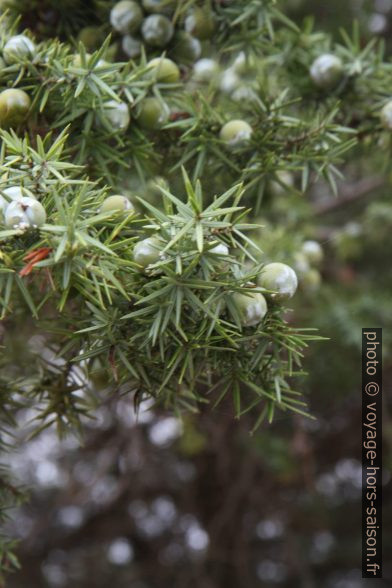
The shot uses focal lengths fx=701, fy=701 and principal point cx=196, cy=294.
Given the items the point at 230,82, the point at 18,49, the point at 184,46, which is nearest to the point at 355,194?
the point at 230,82

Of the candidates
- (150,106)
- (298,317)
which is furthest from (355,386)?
(150,106)

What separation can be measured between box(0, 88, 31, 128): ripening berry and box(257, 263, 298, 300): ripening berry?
0.32 m

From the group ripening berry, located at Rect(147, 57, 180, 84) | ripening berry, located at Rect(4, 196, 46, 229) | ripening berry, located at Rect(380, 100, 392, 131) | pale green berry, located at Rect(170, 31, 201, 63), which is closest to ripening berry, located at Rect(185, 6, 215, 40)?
pale green berry, located at Rect(170, 31, 201, 63)

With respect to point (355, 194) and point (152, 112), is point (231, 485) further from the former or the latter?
point (152, 112)

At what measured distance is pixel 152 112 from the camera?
0.84 m

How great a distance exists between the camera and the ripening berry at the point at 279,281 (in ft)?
2.17

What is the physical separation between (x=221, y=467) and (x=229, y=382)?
1805 millimetres

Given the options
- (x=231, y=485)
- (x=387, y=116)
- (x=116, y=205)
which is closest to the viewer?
(x=116, y=205)

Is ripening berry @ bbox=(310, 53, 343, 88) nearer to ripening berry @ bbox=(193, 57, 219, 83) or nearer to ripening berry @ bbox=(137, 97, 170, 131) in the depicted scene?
ripening berry @ bbox=(193, 57, 219, 83)

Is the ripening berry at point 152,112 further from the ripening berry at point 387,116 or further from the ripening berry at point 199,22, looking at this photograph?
the ripening berry at point 387,116

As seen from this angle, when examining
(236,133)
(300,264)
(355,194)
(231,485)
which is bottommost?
(231,485)

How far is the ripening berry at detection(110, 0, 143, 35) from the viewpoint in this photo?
0.93 metres

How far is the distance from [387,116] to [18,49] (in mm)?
479

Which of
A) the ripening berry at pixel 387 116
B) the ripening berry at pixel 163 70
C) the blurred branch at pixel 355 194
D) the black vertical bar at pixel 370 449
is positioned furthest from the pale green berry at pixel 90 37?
the blurred branch at pixel 355 194
